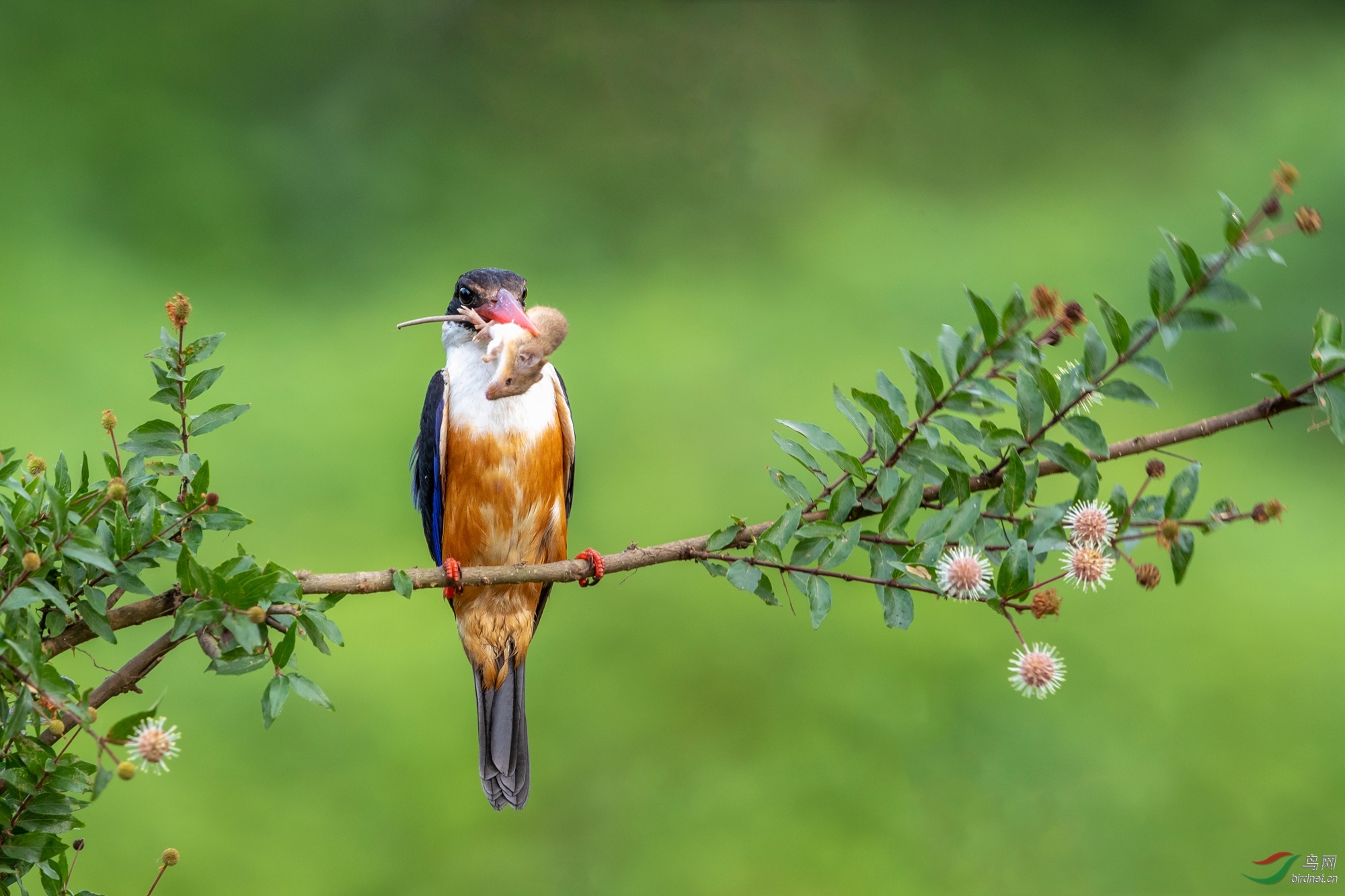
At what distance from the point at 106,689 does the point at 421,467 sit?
0.98 metres

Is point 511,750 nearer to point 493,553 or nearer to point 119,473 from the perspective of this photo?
point 493,553

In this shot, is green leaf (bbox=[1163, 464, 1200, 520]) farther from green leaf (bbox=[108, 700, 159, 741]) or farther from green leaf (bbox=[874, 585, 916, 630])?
green leaf (bbox=[108, 700, 159, 741])

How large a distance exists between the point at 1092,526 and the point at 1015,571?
0.46ft

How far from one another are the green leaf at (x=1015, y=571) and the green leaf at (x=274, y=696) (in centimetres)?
93

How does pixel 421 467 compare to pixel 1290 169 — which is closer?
pixel 1290 169

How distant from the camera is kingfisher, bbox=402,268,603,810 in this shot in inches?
91.0

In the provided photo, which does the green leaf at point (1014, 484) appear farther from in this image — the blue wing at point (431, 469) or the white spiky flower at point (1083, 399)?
the blue wing at point (431, 469)

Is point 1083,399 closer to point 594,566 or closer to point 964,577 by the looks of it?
point 964,577

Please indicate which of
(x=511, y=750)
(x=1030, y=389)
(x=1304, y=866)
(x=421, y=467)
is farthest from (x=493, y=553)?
(x=1304, y=866)

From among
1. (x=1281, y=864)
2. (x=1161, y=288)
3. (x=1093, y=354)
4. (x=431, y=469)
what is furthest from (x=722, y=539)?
(x=1281, y=864)

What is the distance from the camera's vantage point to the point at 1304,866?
327 cm

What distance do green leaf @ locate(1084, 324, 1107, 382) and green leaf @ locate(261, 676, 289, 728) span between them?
3.73 ft

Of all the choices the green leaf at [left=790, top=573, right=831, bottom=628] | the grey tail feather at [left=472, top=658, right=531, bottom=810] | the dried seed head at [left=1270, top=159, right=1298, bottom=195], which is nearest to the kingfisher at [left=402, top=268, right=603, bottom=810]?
the grey tail feather at [left=472, top=658, right=531, bottom=810]

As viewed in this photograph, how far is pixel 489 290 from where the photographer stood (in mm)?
2211
